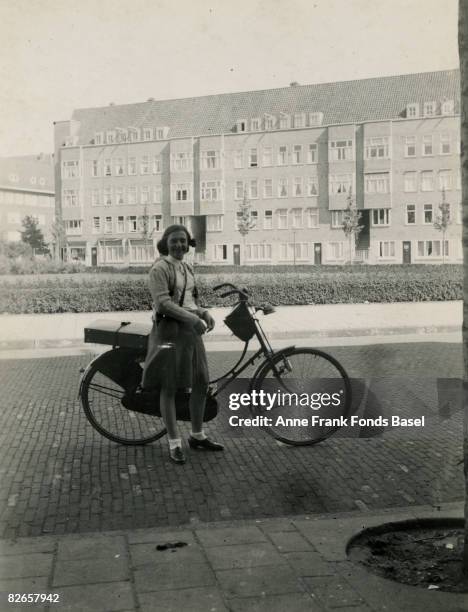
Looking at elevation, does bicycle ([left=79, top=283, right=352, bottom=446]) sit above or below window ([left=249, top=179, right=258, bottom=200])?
below

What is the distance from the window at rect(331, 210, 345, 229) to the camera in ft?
24.7

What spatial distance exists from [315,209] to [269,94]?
172 centimetres

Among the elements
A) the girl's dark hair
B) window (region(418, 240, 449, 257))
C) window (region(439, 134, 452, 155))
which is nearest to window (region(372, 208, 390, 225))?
window (region(418, 240, 449, 257))

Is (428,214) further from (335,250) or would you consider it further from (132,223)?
(132,223)

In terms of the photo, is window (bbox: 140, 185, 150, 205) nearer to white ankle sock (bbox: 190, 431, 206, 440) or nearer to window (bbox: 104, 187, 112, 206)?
window (bbox: 104, 187, 112, 206)

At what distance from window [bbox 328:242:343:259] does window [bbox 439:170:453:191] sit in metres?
1.38

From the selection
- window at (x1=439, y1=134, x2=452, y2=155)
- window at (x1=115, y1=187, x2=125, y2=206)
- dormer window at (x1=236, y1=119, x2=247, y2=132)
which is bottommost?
window at (x1=115, y1=187, x2=125, y2=206)

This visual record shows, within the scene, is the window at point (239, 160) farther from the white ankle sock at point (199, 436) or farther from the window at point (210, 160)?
the white ankle sock at point (199, 436)

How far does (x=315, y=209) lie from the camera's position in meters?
7.55

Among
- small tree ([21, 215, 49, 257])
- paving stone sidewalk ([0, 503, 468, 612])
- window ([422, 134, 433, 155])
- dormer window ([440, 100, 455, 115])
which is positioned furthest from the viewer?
window ([422, 134, 433, 155])

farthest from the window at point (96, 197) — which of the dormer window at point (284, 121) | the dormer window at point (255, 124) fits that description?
the dormer window at point (284, 121)

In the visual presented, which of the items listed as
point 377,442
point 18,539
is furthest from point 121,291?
point 18,539

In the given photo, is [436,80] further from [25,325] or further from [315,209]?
[25,325]

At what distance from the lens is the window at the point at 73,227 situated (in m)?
Result: 7.55
